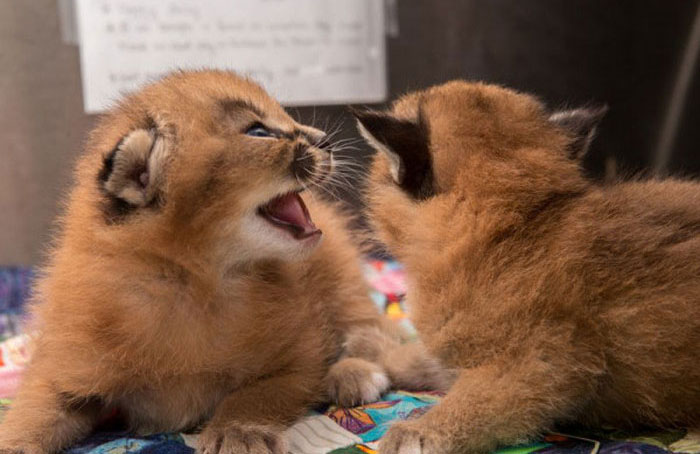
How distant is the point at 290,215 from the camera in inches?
56.1

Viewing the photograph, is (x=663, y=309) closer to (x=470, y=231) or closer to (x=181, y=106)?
(x=470, y=231)

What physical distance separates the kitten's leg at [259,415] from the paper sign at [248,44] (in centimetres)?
124

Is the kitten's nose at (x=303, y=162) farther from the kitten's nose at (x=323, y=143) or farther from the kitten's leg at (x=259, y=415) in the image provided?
the kitten's leg at (x=259, y=415)

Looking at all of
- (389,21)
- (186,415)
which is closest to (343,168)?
(186,415)

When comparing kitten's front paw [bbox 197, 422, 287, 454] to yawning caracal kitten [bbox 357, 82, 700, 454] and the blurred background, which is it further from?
the blurred background

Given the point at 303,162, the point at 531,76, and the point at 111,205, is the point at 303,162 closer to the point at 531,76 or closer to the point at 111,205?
the point at 111,205

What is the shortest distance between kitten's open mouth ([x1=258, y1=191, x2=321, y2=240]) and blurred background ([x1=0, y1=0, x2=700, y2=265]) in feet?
3.55

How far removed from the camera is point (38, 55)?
245 cm

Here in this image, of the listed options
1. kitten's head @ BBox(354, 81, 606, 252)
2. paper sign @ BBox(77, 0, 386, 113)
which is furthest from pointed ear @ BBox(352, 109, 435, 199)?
paper sign @ BBox(77, 0, 386, 113)

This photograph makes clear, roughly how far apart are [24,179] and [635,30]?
2.20 m

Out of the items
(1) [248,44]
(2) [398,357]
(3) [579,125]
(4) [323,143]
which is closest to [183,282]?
(4) [323,143]

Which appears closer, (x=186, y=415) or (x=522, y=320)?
(x=522, y=320)


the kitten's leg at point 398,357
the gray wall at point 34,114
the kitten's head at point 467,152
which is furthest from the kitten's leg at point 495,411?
the gray wall at point 34,114

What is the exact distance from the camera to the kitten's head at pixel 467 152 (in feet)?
4.02
